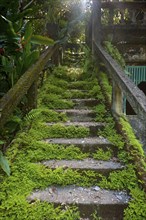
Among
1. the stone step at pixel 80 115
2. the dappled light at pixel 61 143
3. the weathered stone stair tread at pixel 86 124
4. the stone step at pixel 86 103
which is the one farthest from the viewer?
the stone step at pixel 86 103

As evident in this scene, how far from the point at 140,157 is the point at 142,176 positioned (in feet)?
0.95

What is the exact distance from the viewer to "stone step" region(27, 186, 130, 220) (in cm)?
246

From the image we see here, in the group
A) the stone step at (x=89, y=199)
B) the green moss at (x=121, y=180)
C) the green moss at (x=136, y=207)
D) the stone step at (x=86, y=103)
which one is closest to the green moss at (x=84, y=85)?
the stone step at (x=86, y=103)

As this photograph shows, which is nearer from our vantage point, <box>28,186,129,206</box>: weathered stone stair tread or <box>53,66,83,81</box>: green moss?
<box>28,186,129,206</box>: weathered stone stair tread

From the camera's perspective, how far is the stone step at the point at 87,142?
11.0 feet

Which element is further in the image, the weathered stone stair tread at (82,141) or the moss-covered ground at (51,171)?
the weathered stone stair tread at (82,141)

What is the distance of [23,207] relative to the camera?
2.38 m

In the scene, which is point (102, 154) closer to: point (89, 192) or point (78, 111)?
point (89, 192)

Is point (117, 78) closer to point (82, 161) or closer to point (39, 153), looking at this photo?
point (82, 161)

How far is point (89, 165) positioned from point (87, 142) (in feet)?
1.46

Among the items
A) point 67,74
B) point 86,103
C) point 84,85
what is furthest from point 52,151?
point 67,74

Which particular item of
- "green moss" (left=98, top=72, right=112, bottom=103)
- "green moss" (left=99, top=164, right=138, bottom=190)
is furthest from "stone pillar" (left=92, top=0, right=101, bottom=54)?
"green moss" (left=99, top=164, right=138, bottom=190)

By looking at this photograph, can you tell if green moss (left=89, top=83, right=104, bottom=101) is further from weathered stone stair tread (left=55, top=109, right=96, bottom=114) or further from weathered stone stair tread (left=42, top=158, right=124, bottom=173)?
weathered stone stair tread (left=42, top=158, right=124, bottom=173)

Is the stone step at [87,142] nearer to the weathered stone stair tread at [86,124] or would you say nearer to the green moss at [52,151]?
the green moss at [52,151]
